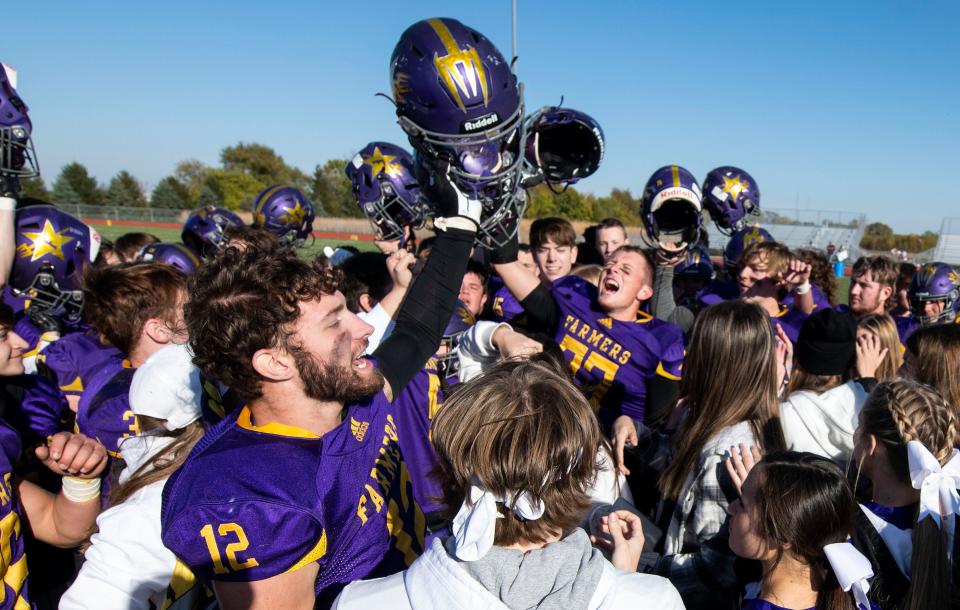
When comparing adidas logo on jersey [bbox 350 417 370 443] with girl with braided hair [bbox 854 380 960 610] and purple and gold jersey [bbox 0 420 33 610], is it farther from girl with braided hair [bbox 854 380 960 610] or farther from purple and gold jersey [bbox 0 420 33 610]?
girl with braided hair [bbox 854 380 960 610]

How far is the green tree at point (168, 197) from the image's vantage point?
60.9 metres

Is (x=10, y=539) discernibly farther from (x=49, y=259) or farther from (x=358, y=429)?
(x=49, y=259)

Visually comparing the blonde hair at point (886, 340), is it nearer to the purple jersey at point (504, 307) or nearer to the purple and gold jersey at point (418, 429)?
the purple jersey at point (504, 307)

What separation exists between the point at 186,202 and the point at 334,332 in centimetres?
6776

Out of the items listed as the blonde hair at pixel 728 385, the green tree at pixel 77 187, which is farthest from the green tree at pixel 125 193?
Answer: the blonde hair at pixel 728 385

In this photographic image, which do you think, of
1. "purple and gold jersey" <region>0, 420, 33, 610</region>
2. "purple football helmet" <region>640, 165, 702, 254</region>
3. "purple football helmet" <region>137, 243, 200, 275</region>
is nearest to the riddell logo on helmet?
"purple and gold jersey" <region>0, 420, 33, 610</region>

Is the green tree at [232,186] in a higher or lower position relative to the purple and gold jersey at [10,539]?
lower

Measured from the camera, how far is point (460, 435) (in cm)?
155

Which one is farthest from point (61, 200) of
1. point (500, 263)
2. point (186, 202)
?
point (500, 263)

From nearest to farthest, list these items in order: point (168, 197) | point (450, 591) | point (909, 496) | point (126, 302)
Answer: point (450, 591) < point (909, 496) < point (126, 302) < point (168, 197)

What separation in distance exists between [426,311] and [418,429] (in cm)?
94

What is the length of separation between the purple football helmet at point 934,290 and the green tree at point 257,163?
68718 millimetres

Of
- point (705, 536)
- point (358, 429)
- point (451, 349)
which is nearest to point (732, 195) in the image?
point (451, 349)

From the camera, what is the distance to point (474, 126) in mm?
2553
